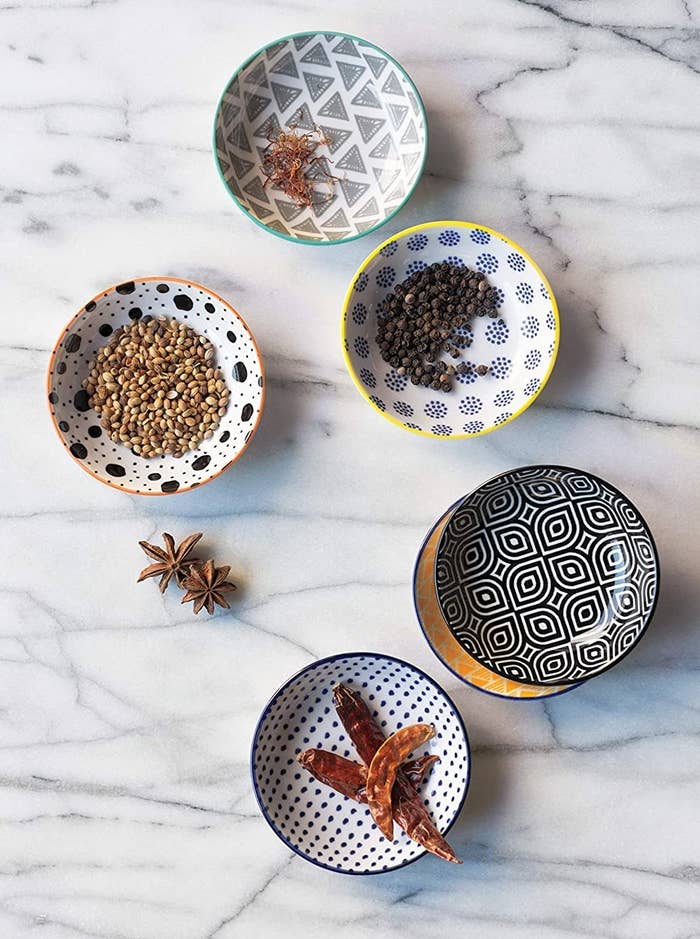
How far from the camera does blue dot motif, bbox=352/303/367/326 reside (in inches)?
57.7

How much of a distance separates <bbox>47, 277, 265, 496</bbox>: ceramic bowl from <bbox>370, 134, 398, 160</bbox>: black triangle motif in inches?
14.6

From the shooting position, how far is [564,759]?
4.90 ft

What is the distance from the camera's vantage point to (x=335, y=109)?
150 centimetres

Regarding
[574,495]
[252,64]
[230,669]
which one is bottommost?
[230,669]

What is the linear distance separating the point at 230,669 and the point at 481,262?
0.79 meters

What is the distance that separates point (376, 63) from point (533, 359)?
55 centimetres

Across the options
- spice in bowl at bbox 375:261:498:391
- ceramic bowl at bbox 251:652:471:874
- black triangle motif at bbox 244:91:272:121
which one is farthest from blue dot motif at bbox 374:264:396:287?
ceramic bowl at bbox 251:652:471:874

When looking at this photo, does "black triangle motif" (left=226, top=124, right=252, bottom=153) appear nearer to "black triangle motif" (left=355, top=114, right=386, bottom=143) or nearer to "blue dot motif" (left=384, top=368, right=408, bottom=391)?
"black triangle motif" (left=355, top=114, right=386, bottom=143)

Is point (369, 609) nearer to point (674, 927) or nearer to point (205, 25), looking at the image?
point (674, 927)

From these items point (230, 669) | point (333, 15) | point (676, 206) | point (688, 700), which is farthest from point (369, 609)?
point (333, 15)

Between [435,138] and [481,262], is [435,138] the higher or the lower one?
the higher one

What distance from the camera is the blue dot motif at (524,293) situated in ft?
4.81

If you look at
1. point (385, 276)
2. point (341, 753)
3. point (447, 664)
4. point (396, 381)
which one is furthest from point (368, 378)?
point (341, 753)

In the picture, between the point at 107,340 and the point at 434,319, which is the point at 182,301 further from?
the point at 434,319
